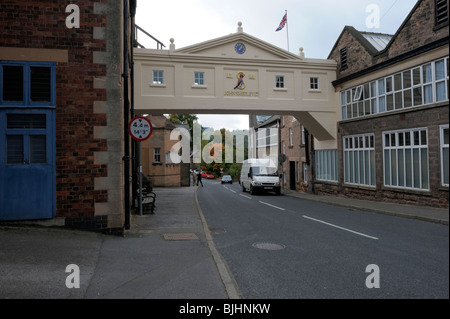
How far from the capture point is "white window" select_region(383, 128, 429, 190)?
205cm

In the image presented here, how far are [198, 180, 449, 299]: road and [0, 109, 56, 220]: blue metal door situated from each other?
4196mm

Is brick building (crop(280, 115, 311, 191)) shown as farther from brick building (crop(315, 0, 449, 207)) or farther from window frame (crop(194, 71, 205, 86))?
brick building (crop(315, 0, 449, 207))

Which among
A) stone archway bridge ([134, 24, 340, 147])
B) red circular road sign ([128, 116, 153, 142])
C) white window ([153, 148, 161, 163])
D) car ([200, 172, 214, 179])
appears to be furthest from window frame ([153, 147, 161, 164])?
car ([200, 172, 214, 179])

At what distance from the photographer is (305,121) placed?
23203mm

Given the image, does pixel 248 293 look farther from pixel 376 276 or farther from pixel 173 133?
pixel 173 133

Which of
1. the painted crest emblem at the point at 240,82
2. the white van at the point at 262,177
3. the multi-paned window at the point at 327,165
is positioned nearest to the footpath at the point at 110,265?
the painted crest emblem at the point at 240,82

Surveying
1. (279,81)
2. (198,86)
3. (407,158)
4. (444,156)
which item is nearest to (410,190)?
(407,158)

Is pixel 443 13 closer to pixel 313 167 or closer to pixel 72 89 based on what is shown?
pixel 72 89

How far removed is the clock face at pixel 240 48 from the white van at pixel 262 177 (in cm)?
956

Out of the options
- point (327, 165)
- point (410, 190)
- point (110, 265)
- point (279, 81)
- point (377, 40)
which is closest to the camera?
point (410, 190)

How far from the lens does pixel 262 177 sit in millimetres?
26312

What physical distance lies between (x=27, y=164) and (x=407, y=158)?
8.01 m
